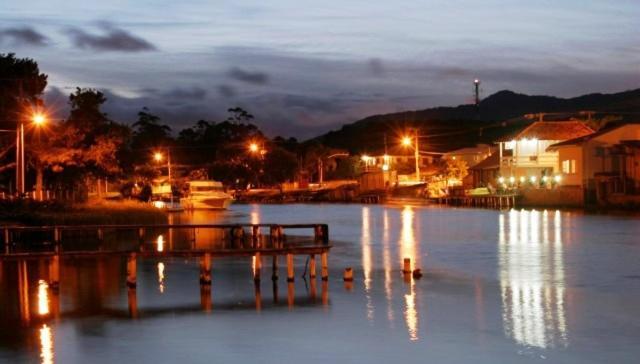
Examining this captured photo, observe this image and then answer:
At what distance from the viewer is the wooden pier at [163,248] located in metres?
31.4

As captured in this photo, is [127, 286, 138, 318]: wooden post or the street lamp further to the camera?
the street lamp

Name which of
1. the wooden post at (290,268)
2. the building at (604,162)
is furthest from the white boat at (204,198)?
the wooden post at (290,268)

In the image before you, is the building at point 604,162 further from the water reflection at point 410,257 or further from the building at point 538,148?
→ the water reflection at point 410,257

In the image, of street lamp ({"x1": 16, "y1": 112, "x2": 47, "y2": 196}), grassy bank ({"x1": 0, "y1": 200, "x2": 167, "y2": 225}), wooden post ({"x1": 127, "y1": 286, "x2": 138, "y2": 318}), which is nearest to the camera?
wooden post ({"x1": 127, "y1": 286, "x2": 138, "y2": 318})

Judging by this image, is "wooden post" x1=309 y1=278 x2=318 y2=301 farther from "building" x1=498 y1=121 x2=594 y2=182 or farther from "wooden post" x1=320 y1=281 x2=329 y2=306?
"building" x1=498 y1=121 x2=594 y2=182

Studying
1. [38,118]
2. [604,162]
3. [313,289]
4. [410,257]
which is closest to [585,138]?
[604,162]

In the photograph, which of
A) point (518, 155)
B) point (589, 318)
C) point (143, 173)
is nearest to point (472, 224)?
point (518, 155)

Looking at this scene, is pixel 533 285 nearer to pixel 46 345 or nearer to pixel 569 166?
pixel 46 345

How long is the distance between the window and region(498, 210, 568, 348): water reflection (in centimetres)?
2535

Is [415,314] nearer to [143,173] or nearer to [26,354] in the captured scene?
[26,354]

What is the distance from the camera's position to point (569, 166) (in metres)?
92.5

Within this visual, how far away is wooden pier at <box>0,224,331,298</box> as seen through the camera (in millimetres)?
31438

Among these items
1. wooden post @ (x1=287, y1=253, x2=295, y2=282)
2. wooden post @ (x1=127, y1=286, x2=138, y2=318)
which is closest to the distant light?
wooden post @ (x1=127, y1=286, x2=138, y2=318)

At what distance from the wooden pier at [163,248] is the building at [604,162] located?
1388 inches
